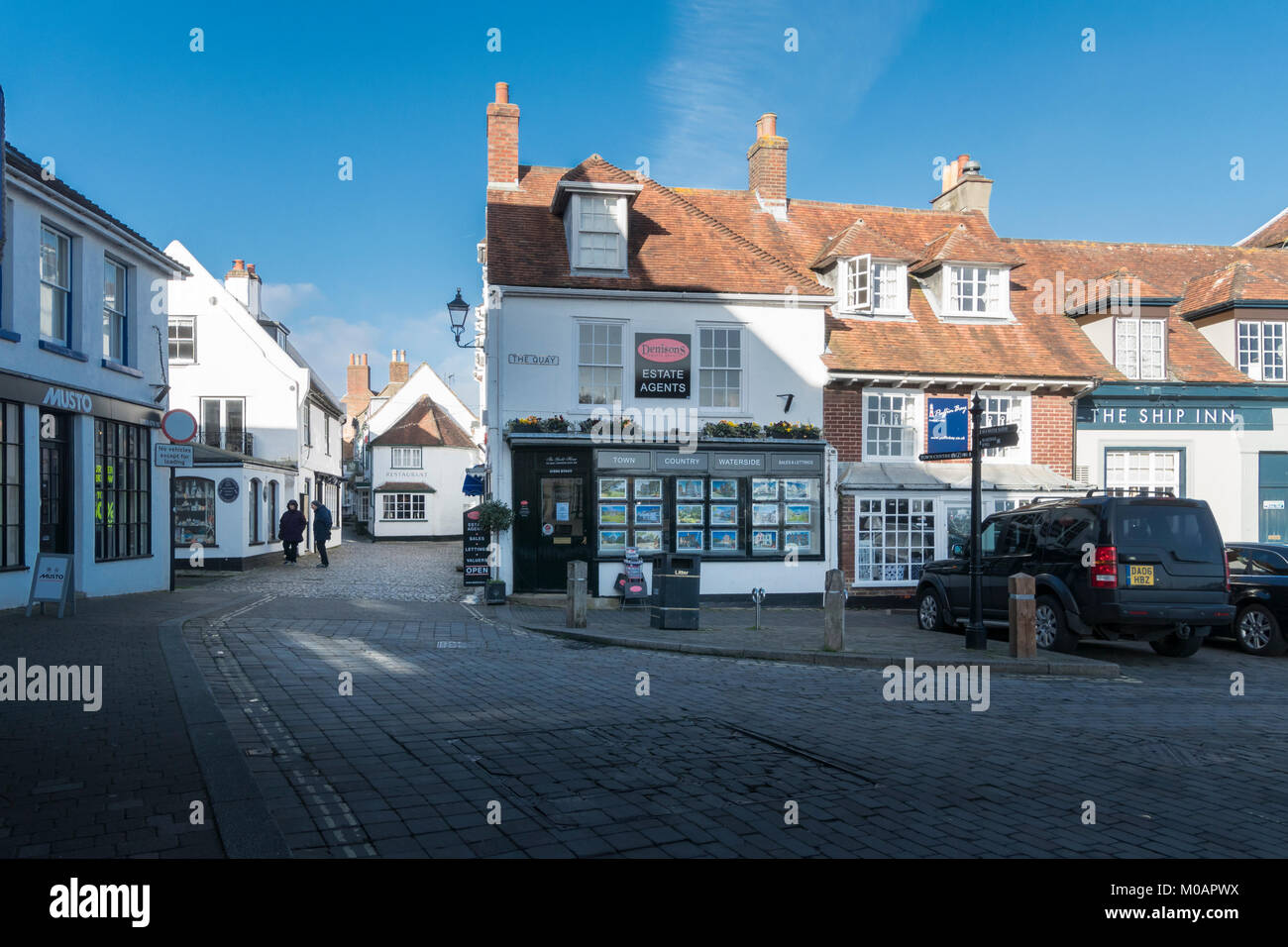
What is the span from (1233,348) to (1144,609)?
1269 centimetres

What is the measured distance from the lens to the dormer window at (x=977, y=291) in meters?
21.4

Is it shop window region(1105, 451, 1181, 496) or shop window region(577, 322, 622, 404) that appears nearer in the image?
shop window region(577, 322, 622, 404)

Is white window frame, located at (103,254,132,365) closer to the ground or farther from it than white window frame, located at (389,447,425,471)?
farther from it

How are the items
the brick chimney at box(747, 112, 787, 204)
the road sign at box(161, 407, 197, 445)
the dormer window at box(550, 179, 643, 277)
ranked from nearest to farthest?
the road sign at box(161, 407, 197, 445)
the dormer window at box(550, 179, 643, 277)
the brick chimney at box(747, 112, 787, 204)

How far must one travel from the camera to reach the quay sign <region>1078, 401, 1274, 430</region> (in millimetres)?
20797

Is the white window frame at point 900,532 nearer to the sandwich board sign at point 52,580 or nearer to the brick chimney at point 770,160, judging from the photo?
the brick chimney at point 770,160

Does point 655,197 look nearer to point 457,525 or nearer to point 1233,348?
point 1233,348

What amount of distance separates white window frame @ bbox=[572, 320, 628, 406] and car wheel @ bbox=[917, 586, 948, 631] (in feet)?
22.6

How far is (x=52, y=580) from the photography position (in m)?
13.3

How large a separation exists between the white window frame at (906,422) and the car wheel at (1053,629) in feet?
23.0

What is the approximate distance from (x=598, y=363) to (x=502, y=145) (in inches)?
236

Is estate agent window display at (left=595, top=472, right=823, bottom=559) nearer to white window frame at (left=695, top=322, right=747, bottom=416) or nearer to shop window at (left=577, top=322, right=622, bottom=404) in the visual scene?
white window frame at (left=695, top=322, right=747, bottom=416)

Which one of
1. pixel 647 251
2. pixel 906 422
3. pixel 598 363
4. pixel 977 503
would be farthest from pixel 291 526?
pixel 977 503

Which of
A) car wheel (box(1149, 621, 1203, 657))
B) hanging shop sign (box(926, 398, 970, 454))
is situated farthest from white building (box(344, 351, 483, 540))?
car wheel (box(1149, 621, 1203, 657))
